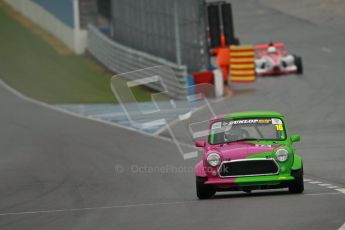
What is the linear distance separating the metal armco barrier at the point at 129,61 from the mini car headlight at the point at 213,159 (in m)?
20.4

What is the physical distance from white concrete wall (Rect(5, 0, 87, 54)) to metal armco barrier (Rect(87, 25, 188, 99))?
50 centimetres

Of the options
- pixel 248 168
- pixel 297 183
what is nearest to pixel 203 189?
pixel 248 168

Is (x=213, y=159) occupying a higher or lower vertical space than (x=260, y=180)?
higher

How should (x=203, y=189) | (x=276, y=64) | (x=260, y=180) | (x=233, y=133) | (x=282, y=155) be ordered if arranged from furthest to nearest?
(x=276, y=64) < (x=233, y=133) < (x=203, y=189) < (x=282, y=155) < (x=260, y=180)

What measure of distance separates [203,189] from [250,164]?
0.84 metres

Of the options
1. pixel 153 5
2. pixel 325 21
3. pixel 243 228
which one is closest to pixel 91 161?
pixel 243 228

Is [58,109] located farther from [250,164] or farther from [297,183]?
[297,183]

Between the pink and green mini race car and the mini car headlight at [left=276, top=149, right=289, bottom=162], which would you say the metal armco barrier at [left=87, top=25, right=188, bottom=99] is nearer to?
the pink and green mini race car

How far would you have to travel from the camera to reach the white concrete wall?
4822 centimetres

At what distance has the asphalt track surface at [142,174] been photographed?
515 inches

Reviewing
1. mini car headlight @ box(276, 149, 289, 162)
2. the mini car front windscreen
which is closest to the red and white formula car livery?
the mini car front windscreen

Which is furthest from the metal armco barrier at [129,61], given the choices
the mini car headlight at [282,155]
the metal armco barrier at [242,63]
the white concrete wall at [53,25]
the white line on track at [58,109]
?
the mini car headlight at [282,155]

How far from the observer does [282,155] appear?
49.3 feet

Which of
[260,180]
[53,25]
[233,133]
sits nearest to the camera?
[260,180]
